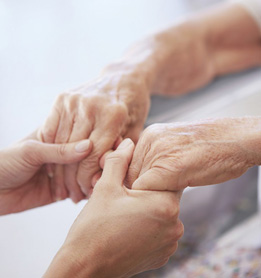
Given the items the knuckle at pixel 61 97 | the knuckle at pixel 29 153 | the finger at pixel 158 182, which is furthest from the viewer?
the knuckle at pixel 61 97

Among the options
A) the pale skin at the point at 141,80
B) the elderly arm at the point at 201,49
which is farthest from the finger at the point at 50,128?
the elderly arm at the point at 201,49

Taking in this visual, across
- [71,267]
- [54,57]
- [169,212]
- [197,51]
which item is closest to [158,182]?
[169,212]

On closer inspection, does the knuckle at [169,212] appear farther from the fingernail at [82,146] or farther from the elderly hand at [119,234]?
the fingernail at [82,146]

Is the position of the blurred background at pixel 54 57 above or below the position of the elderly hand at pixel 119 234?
above

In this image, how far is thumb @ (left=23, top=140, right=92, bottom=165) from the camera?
0.98 m

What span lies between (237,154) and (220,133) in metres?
0.06

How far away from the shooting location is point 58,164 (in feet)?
3.47

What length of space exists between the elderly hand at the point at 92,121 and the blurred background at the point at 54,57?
8 centimetres

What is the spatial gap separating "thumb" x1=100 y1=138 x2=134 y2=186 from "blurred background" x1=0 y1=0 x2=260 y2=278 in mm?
158

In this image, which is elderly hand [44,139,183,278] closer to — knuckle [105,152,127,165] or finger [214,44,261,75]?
knuckle [105,152,127,165]

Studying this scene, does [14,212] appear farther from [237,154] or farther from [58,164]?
[237,154]

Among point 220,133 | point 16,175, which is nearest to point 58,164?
point 16,175

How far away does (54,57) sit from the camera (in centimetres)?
152

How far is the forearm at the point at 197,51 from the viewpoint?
4.22 feet
